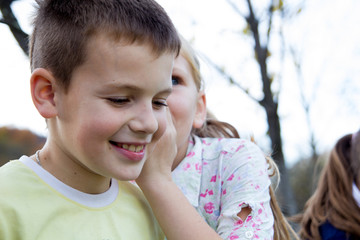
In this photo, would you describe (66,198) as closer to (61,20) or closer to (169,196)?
(169,196)

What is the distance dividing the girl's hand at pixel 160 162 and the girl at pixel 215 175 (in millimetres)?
12

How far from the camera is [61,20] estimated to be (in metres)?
1.43

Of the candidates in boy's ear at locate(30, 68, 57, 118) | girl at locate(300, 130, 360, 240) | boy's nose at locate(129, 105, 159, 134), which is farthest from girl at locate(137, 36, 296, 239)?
girl at locate(300, 130, 360, 240)

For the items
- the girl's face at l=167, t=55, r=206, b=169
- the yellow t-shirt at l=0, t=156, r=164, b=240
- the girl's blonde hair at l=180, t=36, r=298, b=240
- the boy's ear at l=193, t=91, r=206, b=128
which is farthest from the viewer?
the boy's ear at l=193, t=91, r=206, b=128

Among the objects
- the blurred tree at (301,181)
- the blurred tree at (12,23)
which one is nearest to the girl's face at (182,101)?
the blurred tree at (12,23)

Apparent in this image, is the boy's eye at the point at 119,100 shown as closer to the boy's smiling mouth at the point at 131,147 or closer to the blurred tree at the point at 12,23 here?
the boy's smiling mouth at the point at 131,147

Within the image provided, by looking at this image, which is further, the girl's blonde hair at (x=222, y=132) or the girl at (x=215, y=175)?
the girl's blonde hair at (x=222, y=132)

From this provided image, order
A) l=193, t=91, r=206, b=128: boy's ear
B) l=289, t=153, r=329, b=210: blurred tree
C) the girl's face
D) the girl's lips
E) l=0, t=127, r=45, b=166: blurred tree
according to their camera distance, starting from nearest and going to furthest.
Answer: the girl's lips < the girl's face < l=193, t=91, r=206, b=128: boy's ear < l=289, t=153, r=329, b=210: blurred tree < l=0, t=127, r=45, b=166: blurred tree

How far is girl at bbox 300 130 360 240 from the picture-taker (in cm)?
356

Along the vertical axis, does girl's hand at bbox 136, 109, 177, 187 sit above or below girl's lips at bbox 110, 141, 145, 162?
below

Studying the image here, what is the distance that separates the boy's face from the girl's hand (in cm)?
32

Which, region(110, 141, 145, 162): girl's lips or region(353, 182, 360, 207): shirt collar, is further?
region(353, 182, 360, 207): shirt collar

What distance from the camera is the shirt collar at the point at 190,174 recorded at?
2109 millimetres

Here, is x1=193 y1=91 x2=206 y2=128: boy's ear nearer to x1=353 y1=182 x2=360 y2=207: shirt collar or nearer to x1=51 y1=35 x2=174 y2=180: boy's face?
x1=51 y1=35 x2=174 y2=180: boy's face
